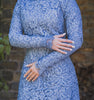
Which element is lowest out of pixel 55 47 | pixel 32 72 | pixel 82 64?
pixel 82 64

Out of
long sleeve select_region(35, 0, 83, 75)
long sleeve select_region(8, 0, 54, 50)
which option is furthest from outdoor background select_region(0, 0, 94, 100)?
long sleeve select_region(35, 0, 83, 75)

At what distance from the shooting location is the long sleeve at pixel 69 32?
4.67 ft

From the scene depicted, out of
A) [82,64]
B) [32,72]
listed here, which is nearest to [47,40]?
[32,72]

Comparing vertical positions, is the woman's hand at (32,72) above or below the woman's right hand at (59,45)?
below

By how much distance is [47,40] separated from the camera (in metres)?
1.43

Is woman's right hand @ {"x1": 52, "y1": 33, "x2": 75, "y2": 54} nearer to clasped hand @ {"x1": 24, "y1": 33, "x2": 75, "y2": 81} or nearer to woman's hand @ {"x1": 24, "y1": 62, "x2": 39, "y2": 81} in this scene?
clasped hand @ {"x1": 24, "y1": 33, "x2": 75, "y2": 81}

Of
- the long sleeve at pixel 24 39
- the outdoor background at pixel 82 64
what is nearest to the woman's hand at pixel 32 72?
the long sleeve at pixel 24 39

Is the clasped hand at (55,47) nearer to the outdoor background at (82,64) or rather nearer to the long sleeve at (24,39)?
the long sleeve at (24,39)

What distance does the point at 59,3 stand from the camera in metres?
1.47

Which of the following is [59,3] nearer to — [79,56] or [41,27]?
[41,27]

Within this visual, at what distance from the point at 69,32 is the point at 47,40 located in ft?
0.54

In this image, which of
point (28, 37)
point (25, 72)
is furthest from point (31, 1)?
point (25, 72)

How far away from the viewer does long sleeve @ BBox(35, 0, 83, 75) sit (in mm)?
1424

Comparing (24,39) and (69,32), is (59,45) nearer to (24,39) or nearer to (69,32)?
(69,32)
